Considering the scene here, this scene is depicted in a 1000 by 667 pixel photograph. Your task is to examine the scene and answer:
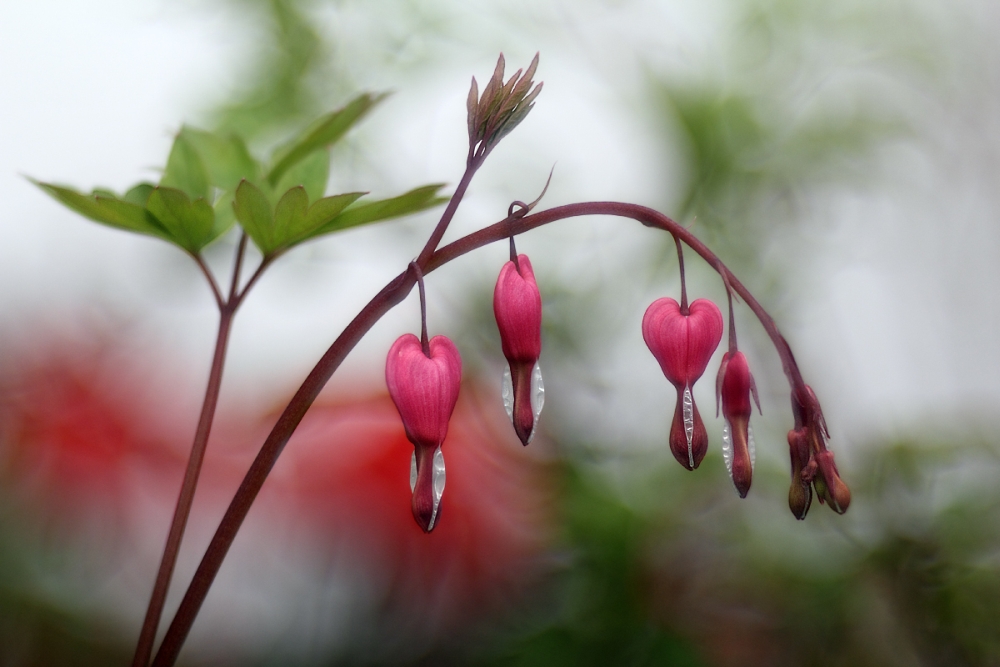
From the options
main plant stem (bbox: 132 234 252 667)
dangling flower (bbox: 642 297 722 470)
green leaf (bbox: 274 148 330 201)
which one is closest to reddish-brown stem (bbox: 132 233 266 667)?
main plant stem (bbox: 132 234 252 667)

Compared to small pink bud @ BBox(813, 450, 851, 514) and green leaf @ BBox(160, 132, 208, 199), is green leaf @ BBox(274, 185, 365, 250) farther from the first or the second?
small pink bud @ BBox(813, 450, 851, 514)

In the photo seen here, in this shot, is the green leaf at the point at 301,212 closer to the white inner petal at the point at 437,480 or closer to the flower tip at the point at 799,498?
the white inner petal at the point at 437,480

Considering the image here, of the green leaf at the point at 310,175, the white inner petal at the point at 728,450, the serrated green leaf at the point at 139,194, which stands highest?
the green leaf at the point at 310,175

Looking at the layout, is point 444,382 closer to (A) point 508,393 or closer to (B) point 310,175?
(A) point 508,393

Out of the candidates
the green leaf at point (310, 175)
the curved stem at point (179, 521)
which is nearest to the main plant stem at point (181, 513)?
the curved stem at point (179, 521)

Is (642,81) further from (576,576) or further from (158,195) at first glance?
(158,195)

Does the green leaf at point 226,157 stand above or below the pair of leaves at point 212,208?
above

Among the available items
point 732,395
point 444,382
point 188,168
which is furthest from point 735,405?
point 188,168
